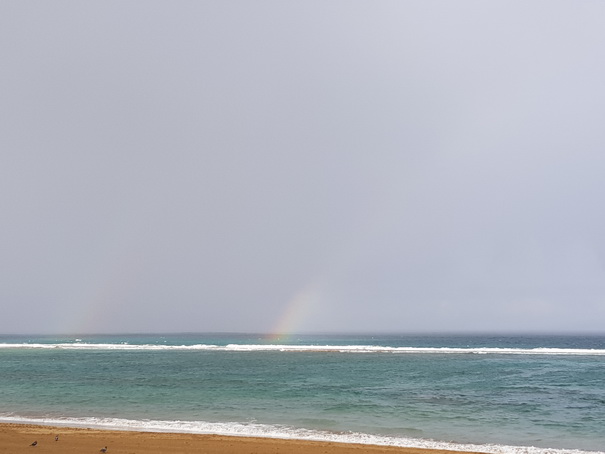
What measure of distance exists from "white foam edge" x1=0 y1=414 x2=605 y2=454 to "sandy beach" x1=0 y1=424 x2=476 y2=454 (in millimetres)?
1104

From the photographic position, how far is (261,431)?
57.2 feet

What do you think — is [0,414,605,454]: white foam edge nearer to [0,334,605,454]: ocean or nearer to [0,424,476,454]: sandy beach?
[0,334,605,454]: ocean

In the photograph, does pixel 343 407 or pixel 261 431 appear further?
pixel 343 407

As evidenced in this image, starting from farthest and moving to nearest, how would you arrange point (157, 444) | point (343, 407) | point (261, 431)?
point (343, 407)
point (261, 431)
point (157, 444)

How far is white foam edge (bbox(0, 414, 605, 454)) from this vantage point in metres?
15.3

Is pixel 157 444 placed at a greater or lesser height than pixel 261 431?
greater

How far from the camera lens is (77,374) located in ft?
129

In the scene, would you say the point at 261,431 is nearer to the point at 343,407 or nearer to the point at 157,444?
the point at 157,444

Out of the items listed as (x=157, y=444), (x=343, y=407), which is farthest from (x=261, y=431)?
(x=343, y=407)

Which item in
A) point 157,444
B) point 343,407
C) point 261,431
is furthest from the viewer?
point 343,407

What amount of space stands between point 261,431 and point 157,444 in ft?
14.2

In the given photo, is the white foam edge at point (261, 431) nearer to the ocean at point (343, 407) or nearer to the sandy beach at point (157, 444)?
the ocean at point (343, 407)

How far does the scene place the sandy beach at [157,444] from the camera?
13.9 meters

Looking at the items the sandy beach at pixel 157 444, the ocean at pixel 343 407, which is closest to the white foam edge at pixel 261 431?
the ocean at pixel 343 407
